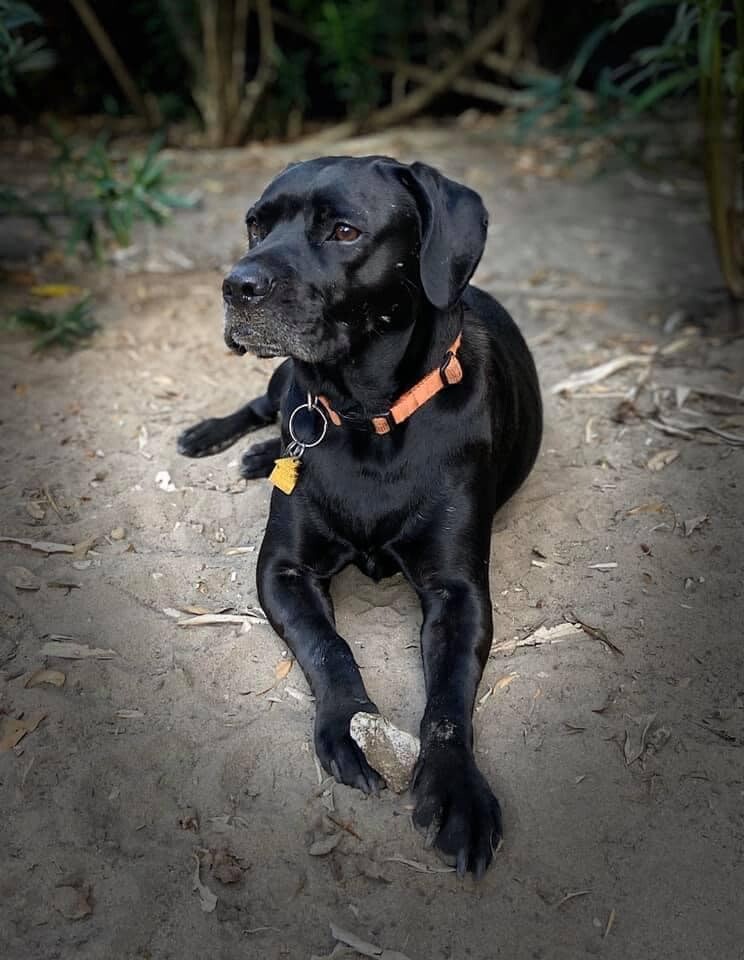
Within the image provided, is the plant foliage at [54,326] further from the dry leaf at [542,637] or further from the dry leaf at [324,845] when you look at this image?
the dry leaf at [324,845]

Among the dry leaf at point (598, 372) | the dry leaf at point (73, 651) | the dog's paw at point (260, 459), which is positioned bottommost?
the dry leaf at point (598, 372)

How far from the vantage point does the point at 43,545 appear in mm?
3170

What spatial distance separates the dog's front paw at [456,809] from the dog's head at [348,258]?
1050 mm

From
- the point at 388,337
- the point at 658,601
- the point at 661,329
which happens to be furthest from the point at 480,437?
the point at 661,329

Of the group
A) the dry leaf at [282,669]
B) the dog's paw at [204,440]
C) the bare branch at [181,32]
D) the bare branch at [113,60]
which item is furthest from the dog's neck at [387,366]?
the bare branch at [113,60]

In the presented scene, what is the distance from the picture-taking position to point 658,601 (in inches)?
116

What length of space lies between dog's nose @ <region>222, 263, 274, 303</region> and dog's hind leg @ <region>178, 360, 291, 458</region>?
1.01m

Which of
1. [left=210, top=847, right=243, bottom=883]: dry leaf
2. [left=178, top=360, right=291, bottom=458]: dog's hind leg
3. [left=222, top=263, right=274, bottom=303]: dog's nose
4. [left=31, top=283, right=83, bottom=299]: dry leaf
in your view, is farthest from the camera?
[left=31, top=283, right=83, bottom=299]: dry leaf

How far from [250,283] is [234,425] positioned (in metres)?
1.33

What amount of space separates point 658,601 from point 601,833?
862 mm

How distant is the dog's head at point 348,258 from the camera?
265cm

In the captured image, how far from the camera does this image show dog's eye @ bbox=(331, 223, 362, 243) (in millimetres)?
2693

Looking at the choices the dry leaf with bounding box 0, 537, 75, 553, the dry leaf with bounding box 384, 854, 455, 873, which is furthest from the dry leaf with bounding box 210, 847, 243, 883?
the dry leaf with bounding box 0, 537, 75, 553

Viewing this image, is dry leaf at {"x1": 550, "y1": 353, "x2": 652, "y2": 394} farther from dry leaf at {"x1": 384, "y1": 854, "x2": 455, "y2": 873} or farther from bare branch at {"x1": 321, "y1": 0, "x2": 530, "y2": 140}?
bare branch at {"x1": 321, "y1": 0, "x2": 530, "y2": 140}
